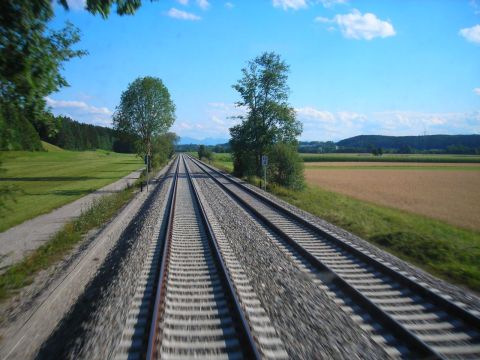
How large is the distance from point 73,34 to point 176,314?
5804 mm

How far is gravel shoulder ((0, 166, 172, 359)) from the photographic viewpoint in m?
5.15

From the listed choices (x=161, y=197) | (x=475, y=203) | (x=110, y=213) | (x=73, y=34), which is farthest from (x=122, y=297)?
(x=475, y=203)

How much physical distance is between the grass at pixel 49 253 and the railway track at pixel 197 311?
10.8 feet

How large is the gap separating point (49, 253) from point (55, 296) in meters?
3.44

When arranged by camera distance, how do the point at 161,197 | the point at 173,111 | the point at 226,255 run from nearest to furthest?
the point at 226,255 → the point at 161,197 → the point at 173,111

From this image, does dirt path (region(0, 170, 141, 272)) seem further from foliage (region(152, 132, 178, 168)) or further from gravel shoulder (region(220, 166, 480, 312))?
foliage (region(152, 132, 178, 168))

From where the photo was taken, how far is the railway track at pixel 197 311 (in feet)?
15.5

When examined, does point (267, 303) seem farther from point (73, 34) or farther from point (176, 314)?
point (73, 34)

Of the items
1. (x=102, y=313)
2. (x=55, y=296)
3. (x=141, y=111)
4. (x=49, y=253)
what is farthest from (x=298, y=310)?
(x=141, y=111)

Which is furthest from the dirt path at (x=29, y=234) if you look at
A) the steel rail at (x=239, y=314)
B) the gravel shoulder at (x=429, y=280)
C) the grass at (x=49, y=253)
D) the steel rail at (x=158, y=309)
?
the gravel shoulder at (x=429, y=280)

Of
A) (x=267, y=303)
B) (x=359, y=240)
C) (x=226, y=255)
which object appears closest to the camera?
(x=267, y=303)

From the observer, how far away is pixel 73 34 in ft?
21.0

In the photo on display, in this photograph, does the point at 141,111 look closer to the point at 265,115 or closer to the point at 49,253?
the point at 265,115

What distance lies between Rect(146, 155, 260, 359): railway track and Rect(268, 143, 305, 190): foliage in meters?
19.6
